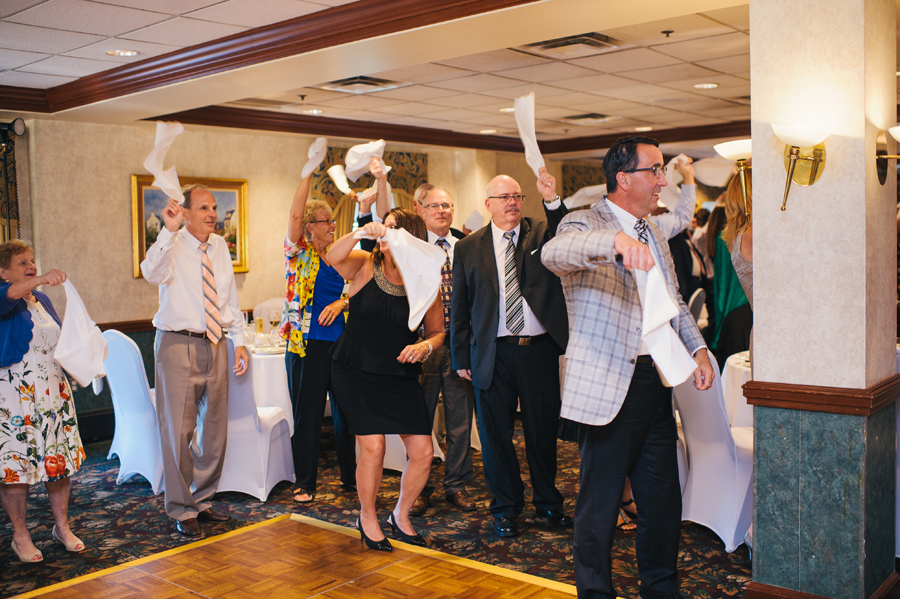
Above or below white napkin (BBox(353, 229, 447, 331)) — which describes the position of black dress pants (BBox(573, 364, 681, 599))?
below

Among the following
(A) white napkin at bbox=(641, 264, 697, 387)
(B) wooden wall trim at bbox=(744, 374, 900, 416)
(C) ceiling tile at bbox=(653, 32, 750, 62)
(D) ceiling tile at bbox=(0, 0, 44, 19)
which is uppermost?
(C) ceiling tile at bbox=(653, 32, 750, 62)

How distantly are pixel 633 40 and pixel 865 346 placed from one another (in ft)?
11.0

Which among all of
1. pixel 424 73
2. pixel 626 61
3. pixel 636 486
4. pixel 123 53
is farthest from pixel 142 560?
pixel 626 61

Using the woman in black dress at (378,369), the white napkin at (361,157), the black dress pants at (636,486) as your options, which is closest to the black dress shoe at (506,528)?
the woman in black dress at (378,369)

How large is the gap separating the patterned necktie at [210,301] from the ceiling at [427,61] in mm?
1325

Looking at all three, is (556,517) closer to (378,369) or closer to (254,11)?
(378,369)

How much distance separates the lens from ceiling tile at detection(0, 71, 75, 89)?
5.82 meters

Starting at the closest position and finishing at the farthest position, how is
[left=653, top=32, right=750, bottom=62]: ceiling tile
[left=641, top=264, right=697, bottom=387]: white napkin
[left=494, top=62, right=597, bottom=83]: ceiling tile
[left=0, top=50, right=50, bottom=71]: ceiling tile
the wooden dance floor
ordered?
[left=641, top=264, right=697, bottom=387]: white napkin
the wooden dance floor
[left=0, top=50, right=50, bottom=71]: ceiling tile
[left=653, top=32, right=750, bottom=62]: ceiling tile
[left=494, top=62, right=597, bottom=83]: ceiling tile

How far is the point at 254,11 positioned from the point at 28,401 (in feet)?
7.58

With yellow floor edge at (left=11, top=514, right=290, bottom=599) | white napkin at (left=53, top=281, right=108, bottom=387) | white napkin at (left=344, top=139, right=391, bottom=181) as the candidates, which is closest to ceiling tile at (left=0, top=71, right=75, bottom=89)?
white napkin at (left=53, top=281, right=108, bottom=387)

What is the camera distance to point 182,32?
4781 mm

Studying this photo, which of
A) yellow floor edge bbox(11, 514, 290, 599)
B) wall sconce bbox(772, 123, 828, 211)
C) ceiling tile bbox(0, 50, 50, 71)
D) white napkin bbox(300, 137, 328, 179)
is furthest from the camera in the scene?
ceiling tile bbox(0, 50, 50, 71)

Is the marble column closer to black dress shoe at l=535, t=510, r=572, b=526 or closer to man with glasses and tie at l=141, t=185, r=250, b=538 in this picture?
black dress shoe at l=535, t=510, r=572, b=526

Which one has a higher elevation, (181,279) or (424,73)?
(424,73)
